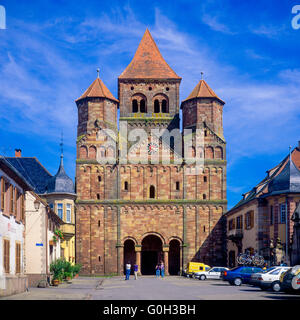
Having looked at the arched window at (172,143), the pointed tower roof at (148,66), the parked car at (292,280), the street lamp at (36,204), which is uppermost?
the pointed tower roof at (148,66)

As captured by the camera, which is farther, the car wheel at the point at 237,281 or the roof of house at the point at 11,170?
the car wheel at the point at 237,281

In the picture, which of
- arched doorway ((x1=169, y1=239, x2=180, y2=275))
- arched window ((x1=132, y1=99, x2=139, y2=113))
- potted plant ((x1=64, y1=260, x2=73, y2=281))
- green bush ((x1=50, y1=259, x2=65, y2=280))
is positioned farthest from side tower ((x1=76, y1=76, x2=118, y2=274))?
green bush ((x1=50, y1=259, x2=65, y2=280))

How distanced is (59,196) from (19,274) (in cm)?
2571

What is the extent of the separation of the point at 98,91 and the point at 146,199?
13.9m

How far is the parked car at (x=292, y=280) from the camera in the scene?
2484cm

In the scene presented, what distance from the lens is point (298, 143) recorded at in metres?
52.2

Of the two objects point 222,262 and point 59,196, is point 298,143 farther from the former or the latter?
point 59,196

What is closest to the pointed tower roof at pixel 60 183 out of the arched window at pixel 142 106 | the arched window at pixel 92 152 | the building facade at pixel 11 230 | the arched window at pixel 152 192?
the arched window at pixel 92 152

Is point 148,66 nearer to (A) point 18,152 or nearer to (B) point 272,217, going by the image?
(A) point 18,152

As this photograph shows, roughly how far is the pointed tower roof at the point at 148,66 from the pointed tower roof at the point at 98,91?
3178mm

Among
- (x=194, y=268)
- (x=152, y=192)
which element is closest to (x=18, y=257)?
(x=194, y=268)

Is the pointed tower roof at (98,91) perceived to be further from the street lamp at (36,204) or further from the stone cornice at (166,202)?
the street lamp at (36,204)

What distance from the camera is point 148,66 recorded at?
234 feet
